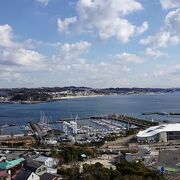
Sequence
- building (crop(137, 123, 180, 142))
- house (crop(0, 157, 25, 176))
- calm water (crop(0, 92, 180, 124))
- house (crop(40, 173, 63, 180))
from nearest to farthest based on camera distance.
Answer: house (crop(40, 173, 63, 180)) → house (crop(0, 157, 25, 176)) → building (crop(137, 123, 180, 142)) → calm water (crop(0, 92, 180, 124))

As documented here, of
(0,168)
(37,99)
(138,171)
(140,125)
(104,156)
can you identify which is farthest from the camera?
(37,99)

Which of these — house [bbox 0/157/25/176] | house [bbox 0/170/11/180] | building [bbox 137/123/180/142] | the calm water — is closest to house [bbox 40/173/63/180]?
house [bbox 0/170/11/180]

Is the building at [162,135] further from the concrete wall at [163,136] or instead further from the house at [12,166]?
the house at [12,166]

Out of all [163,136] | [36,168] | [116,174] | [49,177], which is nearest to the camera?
[116,174]

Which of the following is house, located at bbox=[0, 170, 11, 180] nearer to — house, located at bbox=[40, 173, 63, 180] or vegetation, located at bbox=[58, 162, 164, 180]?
house, located at bbox=[40, 173, 63, 180]

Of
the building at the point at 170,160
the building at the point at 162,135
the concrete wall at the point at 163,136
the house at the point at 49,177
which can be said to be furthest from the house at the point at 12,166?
the concrete wall at the point at 163,136

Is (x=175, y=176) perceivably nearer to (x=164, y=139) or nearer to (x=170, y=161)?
(x=170, y=161)

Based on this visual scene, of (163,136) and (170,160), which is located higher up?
(170,160)

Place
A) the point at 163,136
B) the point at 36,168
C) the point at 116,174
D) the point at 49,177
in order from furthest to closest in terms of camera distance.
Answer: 1. the point at 163,136
2. the point at 36,168
3. the point at 49,177
4. the point at 116,174

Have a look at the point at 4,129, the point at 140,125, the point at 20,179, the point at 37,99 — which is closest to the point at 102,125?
the point at 140,125

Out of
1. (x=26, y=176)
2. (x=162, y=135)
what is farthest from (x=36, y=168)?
(x=162, y=135)

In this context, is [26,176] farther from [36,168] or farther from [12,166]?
[12,166]
